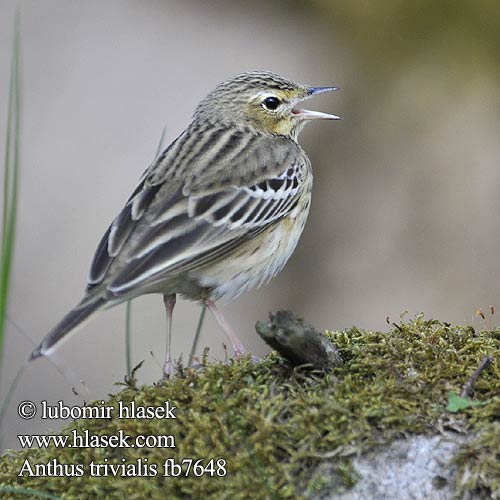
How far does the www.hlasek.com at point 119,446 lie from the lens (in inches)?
159

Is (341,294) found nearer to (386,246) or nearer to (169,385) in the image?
(386,246)

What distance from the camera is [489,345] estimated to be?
16.4 feet

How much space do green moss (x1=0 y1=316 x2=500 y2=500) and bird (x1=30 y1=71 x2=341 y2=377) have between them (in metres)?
0.59

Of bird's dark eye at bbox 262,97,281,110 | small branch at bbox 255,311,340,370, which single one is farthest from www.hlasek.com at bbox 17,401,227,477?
bird's dark eye at bbox 262,97,281,110

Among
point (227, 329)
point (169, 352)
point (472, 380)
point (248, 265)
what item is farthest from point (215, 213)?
point (472, 380)

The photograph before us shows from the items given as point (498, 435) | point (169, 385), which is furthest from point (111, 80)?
point (498, 435)

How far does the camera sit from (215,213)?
5.78 m

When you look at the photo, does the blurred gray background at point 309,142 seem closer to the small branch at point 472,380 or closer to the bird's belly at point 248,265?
the bird's belly at point 248,265

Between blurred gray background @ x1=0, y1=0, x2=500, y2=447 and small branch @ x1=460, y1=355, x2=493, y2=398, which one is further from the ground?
blurred gray background @ x1=0, y1=0, x2=500, y2=447

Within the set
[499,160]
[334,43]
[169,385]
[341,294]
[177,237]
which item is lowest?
[169,385]

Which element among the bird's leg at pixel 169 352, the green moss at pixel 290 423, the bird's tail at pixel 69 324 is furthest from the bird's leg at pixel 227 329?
the bird's tail at pixel 69 324

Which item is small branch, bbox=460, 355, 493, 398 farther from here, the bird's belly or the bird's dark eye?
the bird's dark eye

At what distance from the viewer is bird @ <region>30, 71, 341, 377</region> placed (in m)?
5.24

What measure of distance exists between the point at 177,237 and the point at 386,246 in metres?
6.04
